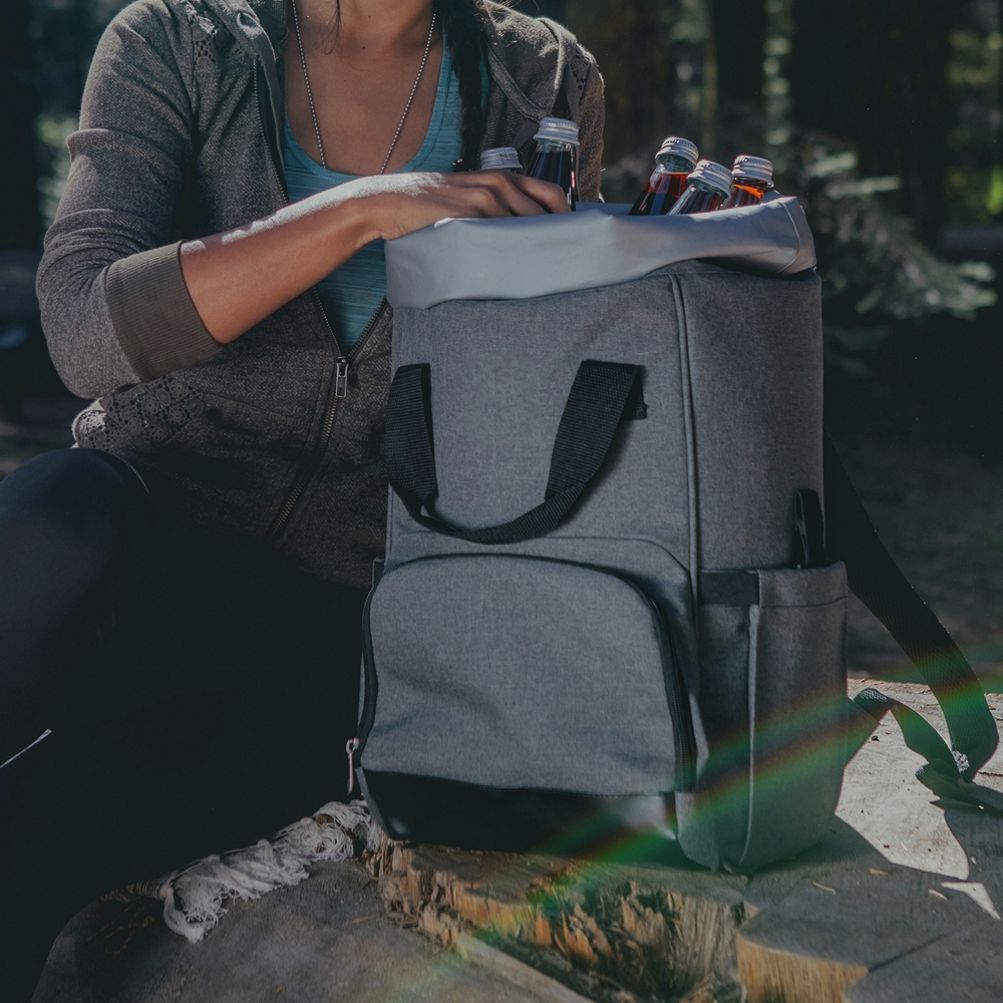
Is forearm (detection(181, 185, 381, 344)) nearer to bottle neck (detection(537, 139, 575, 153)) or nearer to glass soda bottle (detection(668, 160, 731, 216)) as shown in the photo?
bottle neck (detection(537, 139, 575, 153))

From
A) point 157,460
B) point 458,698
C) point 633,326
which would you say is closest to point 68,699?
point 157,460

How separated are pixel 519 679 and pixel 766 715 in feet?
0.93

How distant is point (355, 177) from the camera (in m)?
1.90

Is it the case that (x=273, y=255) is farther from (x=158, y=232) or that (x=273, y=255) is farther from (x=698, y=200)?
(x=698, y=200)

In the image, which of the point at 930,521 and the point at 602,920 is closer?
the point at 602,920

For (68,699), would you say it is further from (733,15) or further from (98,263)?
(733,15)

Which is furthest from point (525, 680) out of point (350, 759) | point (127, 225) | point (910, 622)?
point (127, 225)

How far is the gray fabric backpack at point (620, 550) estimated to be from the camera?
136 cm

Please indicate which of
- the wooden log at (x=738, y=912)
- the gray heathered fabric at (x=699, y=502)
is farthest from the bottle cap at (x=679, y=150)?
the wooden log at (x=738, y=912)

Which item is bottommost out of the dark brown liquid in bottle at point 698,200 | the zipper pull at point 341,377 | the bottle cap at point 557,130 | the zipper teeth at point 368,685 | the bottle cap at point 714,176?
the zipper teeth at point 368,685

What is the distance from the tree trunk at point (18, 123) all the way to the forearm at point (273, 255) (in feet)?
22.4

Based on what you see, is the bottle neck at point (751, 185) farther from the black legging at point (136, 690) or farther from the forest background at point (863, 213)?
the forest background at point (863, 213)

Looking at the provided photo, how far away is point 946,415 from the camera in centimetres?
693

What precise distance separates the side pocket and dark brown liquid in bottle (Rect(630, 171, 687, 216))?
506mm
